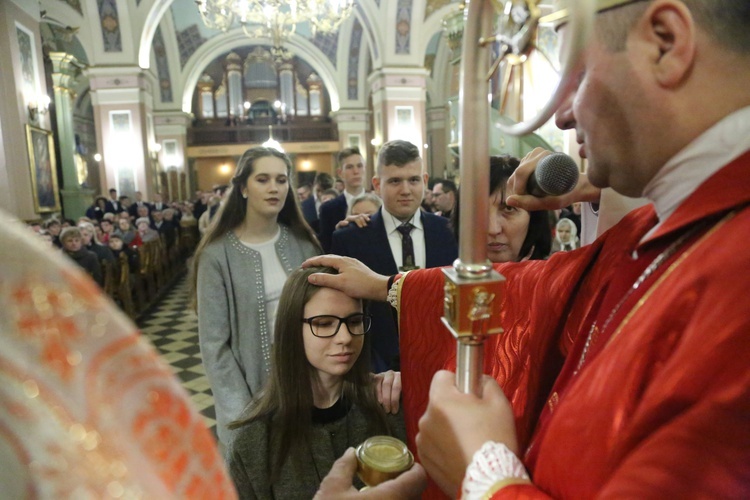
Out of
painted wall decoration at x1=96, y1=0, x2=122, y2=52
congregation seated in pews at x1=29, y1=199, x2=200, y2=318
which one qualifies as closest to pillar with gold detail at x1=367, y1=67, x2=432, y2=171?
congregation seated in pews at x1=29, y1=199, x2=200, y2=318

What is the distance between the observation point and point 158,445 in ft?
1.14

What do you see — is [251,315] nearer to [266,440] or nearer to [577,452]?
[266,440]

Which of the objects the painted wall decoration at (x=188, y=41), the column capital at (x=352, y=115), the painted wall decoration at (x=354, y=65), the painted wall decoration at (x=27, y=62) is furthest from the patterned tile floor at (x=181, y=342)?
the painted wall decoration at (x=188, y=41)

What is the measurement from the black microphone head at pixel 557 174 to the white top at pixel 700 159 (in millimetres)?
310

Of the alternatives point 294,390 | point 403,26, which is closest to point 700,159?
point 294,390

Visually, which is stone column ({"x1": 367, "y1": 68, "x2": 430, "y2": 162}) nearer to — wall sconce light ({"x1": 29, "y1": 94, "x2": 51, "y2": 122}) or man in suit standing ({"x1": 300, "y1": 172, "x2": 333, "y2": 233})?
man in suit standing ({"x1": 300, "y1": 172, "x2": 333, "y2": 233})

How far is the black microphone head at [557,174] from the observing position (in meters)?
0.98

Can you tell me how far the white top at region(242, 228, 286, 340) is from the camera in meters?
2.07

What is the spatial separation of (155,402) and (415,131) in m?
11.3

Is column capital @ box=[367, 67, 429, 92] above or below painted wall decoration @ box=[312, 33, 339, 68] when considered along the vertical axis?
below

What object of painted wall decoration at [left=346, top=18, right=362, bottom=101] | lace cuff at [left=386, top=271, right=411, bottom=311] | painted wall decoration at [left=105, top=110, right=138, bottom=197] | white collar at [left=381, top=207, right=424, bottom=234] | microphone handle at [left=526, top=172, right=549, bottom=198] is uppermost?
painted wall decoration at [left=346, top=18, right=362, bottom=101]

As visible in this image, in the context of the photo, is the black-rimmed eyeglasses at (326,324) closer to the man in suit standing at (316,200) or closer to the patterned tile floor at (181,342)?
the patterned tile floor at (181,342)

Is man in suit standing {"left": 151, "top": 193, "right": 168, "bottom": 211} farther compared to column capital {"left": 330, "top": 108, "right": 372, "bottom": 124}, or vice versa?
column capital {"left": 330, "top": 108, "right": 372, "bottom": 124}

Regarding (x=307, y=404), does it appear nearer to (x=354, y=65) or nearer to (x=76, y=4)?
(x=76, y=4)
